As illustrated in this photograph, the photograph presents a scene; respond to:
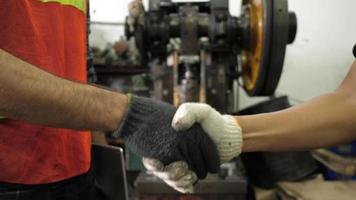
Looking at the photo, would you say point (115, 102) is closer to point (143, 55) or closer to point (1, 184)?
point (1, 184)

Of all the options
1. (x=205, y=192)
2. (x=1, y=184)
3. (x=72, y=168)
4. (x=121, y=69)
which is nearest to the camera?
(x=1, y=184)

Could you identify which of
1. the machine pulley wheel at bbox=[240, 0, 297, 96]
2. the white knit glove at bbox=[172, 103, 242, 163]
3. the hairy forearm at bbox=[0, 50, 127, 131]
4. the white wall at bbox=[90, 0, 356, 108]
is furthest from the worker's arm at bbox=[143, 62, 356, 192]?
the white wall at bbox=[90, 0, 356, 108]

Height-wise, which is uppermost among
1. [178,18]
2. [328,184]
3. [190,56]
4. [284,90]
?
[178,18]

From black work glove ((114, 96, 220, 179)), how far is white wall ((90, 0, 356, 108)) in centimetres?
176

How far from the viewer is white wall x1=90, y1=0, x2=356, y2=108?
7.18 feet

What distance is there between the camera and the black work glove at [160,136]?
2.20 ft

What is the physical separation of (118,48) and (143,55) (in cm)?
56

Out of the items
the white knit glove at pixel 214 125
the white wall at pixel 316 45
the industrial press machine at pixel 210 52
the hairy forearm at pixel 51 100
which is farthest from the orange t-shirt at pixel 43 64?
the white wall at pixel 316 45

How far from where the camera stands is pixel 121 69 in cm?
228

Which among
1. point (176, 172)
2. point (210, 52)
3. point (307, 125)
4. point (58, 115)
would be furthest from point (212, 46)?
point (58, 115)

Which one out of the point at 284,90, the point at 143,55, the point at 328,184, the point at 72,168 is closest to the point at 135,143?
the point at 72,168

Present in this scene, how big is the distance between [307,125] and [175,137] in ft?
1.42

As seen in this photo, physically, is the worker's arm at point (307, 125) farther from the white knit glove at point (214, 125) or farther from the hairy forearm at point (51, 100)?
the hairy forearm at point (51, 100)

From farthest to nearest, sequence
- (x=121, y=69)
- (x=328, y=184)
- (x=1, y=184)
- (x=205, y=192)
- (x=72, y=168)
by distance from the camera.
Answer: (x=121, y=69), (x=328, y=184), (x=205, y=192), (x=72, y=168), (x=1, y=184)
